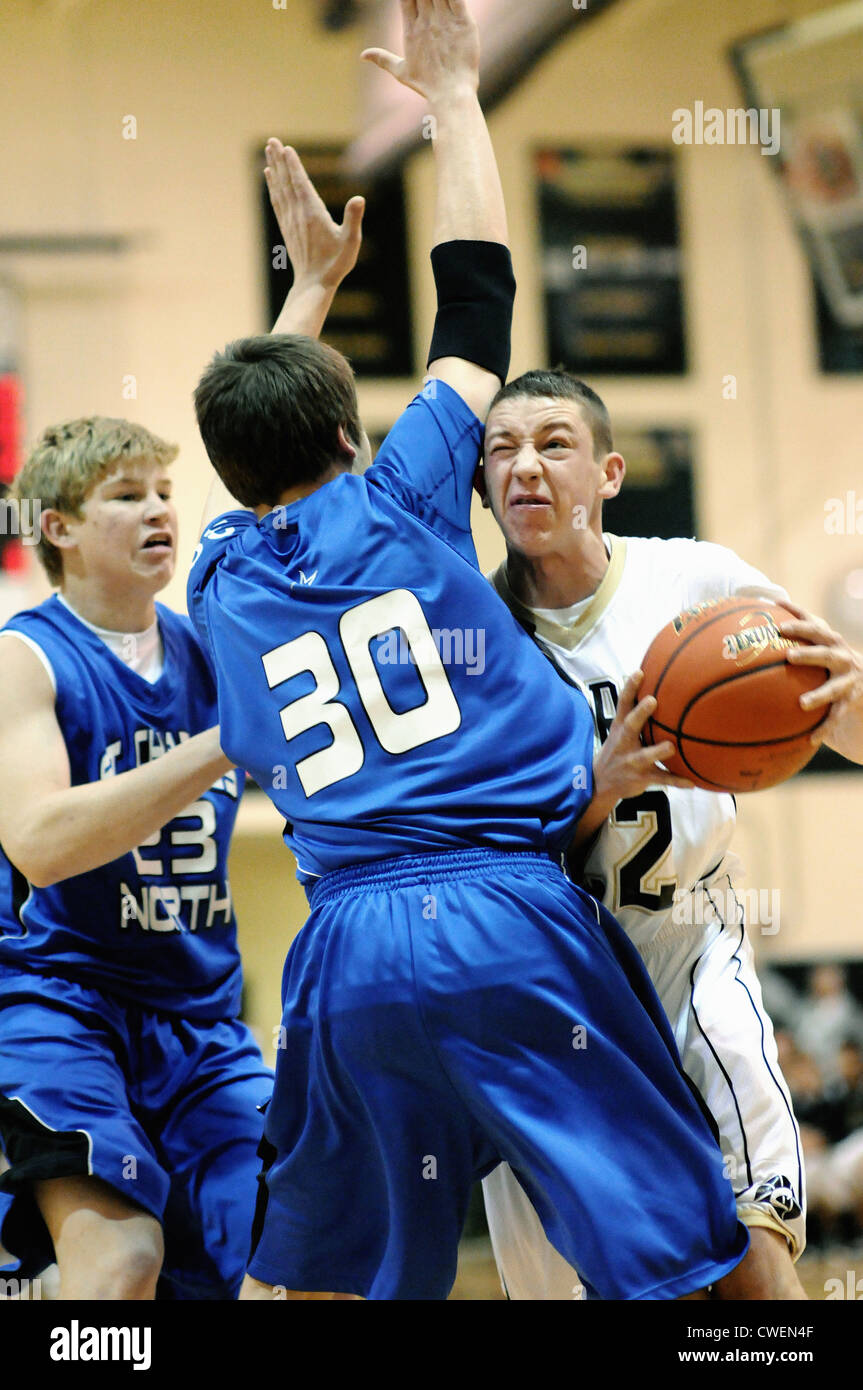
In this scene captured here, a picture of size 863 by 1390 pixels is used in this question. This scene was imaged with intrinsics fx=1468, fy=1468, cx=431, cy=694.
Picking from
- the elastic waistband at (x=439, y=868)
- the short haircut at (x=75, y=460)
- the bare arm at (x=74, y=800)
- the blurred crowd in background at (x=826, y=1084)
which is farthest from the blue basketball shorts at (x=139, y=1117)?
the blurred crowd in background at (x=826, y=1084)

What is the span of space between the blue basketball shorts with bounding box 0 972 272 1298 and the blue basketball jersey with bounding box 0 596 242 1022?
0.08 m

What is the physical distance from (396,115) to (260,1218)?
789 cm

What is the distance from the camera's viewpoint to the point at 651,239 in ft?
32.9

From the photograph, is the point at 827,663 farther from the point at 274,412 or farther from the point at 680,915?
the point at 274,412

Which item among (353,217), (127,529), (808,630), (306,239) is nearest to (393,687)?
(808,630)

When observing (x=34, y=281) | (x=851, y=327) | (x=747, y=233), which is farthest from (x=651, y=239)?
(x=34, y=281)

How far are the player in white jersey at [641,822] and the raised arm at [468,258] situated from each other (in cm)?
23

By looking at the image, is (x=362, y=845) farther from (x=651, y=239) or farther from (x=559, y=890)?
(x=651, y=239)

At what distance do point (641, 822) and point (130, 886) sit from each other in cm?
136

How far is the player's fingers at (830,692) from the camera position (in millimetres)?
2881

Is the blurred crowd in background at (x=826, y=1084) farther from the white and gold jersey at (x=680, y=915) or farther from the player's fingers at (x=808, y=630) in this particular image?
the player's fingers at (x=808, y=630)

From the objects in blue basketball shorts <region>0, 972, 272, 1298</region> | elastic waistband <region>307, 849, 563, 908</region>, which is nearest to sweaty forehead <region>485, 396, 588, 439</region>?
elastic waistband <region>307, 849, 563, 908</region>

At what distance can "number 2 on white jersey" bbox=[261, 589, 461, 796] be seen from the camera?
2838 millimetres

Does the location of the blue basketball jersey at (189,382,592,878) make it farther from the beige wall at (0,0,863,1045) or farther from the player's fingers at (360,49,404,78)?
the beige wall at (0,0,863,1045)
